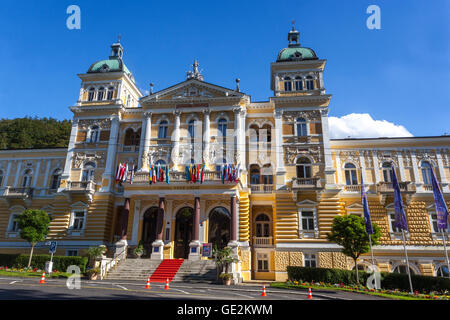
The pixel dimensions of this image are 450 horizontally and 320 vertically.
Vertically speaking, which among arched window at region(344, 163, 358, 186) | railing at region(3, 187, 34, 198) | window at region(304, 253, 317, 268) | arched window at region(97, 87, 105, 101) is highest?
arched window at region(97, 87, 105, 101)

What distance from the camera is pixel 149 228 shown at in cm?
3347

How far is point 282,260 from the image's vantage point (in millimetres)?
29766

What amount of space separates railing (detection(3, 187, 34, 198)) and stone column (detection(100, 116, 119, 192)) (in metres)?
9.73

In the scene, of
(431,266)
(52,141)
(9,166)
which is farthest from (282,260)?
(52,141)

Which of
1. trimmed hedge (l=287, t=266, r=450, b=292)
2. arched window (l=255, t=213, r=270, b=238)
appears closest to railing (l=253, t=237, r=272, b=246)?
arched window (l=255, t=213, r=270, b=238)

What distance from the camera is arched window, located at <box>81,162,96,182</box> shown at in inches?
1401

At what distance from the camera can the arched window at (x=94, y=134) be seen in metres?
37.1

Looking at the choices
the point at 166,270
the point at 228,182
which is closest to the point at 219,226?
the point at 228,182

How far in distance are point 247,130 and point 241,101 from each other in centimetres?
323

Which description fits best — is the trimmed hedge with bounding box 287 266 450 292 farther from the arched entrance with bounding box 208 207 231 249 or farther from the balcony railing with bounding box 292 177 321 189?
the balcony railing with bounding box 292 177 321 189

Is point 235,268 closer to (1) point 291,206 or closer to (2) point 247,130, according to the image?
(1) point 291,206

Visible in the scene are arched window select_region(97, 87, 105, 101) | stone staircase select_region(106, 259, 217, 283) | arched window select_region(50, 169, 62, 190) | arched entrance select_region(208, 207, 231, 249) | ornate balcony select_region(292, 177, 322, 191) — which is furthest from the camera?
arched window select_region(97, 87, 105, 101)

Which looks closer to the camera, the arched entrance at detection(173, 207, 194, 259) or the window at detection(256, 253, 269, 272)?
the window at detection(256, 253, 269, 272)

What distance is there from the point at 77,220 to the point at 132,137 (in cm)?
1077
